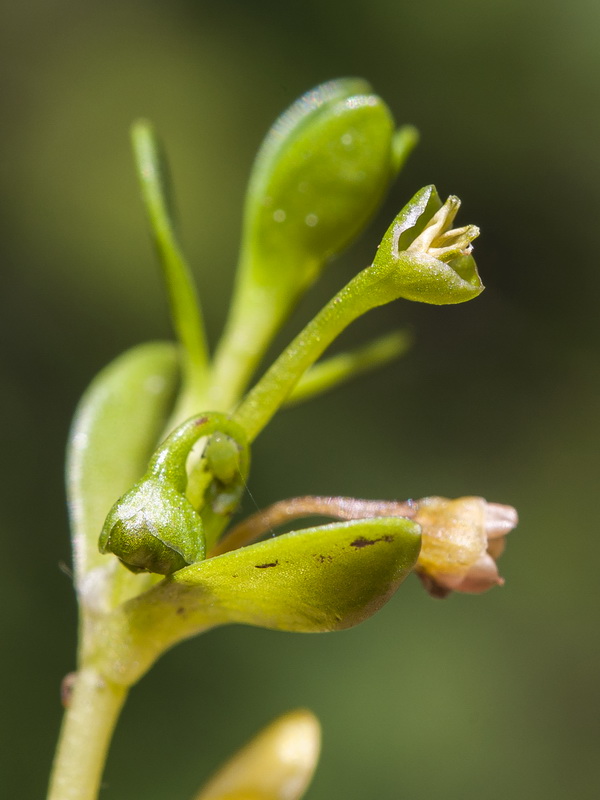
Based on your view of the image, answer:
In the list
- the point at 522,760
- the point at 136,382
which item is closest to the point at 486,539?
the point at 136,382

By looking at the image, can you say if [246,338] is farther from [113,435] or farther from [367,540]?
[367,540]

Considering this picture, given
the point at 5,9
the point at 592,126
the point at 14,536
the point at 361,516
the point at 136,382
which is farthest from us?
the point at 5,9

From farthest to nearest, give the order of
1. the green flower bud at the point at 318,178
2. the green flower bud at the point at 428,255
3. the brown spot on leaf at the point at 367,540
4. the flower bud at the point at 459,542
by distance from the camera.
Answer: the green flower bud at the point at 318,178
the flower bud at the point at 459,542
the green flower bud at the point at 428,255
the brown spot on leaf at the point at 367,540

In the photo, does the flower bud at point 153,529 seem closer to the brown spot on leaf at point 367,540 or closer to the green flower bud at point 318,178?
the brown spot on leaf at point 367,540

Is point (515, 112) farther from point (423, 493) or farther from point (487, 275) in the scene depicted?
point (423, 493)

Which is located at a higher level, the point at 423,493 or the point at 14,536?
the point at 14,536

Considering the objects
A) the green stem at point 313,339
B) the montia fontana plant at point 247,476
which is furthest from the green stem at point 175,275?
the green stem at point 313,339
